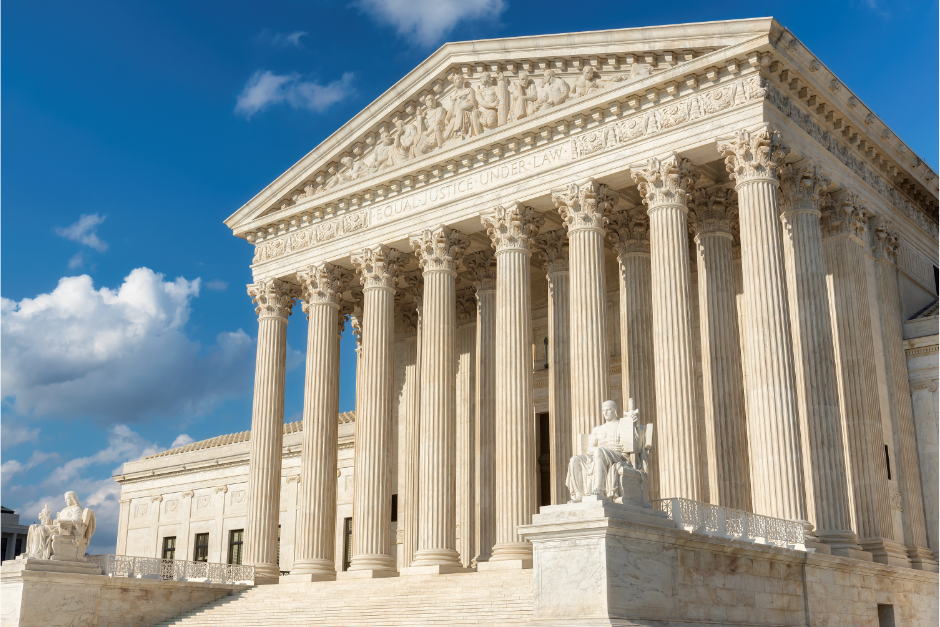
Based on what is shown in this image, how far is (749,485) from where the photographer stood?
108ft

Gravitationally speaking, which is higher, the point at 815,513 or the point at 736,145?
the point at 736,145

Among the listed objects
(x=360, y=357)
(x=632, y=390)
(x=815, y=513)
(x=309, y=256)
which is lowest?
(x=815, y=513)

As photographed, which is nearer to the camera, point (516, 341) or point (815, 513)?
point (815, 513)

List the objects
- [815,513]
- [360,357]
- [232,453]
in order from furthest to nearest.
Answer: [232,453] < [360,357] < [815,513]

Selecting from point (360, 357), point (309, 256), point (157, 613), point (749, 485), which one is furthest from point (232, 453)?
point (749, 485)

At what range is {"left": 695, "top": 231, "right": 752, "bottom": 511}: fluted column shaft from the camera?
3102 centimetres

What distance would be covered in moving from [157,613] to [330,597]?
6321 millimetres

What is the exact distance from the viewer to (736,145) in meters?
29.9

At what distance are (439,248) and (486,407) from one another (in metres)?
6.97

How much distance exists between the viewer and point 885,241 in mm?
35188

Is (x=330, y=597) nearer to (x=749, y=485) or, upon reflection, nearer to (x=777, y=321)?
(x=749, y=485)

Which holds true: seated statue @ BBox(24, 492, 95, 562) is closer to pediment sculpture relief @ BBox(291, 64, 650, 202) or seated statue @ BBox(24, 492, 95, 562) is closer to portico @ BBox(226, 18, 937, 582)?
portico @ BBox(226, 18, 937, 582)

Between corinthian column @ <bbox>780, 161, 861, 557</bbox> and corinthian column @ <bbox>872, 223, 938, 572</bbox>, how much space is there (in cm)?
400

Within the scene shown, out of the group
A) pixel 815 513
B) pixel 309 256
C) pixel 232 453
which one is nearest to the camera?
pixel 815 513
